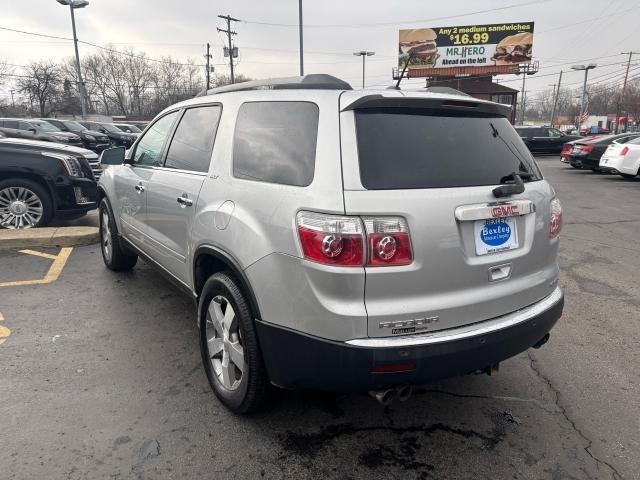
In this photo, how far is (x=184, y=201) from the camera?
3.14 meters

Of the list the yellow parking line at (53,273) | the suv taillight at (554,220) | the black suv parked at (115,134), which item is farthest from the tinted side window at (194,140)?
the black suv parked at (115,134)

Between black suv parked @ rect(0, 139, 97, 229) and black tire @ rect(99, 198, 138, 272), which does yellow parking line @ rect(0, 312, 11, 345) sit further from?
black suv parked @ rect(0, 139, 97, 229)

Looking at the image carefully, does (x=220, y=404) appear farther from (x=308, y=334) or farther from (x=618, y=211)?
(x=618, y=211)

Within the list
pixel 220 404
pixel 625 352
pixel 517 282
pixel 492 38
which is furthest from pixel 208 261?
pixel 492 38

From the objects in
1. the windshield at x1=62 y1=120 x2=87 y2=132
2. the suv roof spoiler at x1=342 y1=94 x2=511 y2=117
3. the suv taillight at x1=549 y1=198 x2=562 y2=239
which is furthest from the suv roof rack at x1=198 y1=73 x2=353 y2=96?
the windshield at x1=62 y1=120 x2=87 y2=132

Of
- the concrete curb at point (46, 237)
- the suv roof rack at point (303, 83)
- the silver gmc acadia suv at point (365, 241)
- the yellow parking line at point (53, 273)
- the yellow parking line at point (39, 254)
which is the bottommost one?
the yellow parking line at point (53, 273)

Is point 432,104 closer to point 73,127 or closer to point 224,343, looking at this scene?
point 224,343

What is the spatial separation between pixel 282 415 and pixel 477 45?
4831 cm

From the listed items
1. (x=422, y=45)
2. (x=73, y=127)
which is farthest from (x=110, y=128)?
(x=422, y=45)

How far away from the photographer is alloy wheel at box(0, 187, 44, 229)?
682 centimetres

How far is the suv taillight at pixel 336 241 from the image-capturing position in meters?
2.04

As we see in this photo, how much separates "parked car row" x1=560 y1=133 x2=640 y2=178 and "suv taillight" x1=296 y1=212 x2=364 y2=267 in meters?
15.2

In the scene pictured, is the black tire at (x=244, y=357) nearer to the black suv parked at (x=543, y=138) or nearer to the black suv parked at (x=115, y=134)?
the black suv parked at (x=115, y=134)

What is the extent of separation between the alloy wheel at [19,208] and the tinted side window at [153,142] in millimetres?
3425
